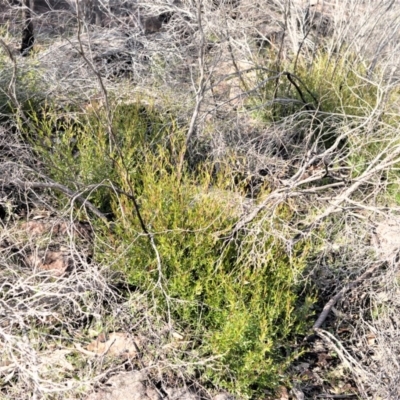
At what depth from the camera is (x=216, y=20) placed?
19.4 ft

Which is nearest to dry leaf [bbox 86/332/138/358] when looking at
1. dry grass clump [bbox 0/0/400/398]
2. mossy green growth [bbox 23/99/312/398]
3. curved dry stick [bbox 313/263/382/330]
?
dry grass clump [bbox 0/0/400/398]

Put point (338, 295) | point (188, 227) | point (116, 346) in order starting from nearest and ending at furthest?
point (116, 346)
point (188, 227)
point (338, 295)

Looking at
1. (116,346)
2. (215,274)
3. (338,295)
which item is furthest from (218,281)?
(338,295)

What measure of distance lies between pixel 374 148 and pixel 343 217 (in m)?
1.21

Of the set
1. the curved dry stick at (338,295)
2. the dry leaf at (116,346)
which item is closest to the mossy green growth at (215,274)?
the curved dry stick at (338,295)

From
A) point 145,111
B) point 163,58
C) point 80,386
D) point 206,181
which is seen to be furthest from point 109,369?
point 163,58

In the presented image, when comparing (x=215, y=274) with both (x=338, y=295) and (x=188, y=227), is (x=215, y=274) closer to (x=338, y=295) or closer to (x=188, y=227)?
(x=188, y=227)

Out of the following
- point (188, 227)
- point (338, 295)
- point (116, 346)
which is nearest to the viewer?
point (116, 346)

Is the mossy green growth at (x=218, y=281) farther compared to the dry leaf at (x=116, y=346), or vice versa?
the dry leaf at (x=116, y=346)

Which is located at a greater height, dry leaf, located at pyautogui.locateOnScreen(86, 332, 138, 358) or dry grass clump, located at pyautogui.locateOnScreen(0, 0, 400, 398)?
dry grass clump, located at pyautogui.locateOnScreen(0, 0, 400, 398)

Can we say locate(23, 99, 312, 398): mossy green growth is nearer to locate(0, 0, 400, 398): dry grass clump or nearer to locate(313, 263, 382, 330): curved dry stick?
locate(0, 0, 400, 398): dry grass clump

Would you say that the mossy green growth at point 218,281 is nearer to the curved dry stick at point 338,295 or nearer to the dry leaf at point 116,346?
the curved dry stick at point 338,295

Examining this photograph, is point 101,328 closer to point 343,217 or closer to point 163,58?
point 343,217

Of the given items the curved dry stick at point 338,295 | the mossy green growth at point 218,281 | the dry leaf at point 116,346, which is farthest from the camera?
the curved dry stick at point 338,295
